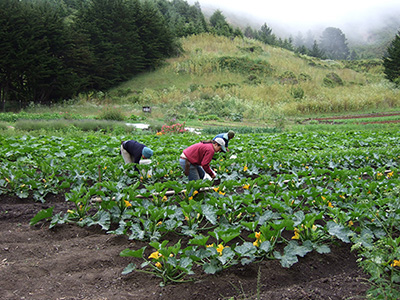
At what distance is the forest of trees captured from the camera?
69.5 feet

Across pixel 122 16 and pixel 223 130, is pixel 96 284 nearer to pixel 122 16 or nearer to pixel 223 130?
pixel 223 130

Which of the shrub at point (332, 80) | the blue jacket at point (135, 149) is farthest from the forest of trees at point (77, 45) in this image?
the blue jacket at point (135, 149)

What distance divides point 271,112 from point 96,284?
1948 cm

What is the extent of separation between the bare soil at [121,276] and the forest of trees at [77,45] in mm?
20435

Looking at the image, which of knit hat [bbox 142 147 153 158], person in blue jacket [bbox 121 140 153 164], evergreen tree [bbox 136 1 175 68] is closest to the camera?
knit hat [bbox 142 147 153 158]

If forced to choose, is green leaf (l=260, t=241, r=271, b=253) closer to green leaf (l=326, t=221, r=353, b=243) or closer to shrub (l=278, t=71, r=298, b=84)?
green leaf (l=326, t=221, r=353, b=243)

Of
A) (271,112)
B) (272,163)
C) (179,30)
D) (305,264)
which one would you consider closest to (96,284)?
(305,264)

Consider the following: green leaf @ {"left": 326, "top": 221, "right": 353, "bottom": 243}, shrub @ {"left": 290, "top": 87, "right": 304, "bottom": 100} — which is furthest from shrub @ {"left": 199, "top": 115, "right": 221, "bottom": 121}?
green leaf @ {"left": 326, "top": 221, "right": 353, "bottom": 243}

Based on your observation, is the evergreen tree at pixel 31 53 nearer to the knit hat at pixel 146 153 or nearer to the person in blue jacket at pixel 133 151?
the person in blue jacket at pixel 133 151

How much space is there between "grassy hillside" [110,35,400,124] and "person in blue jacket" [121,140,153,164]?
1264cm

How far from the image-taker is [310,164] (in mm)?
6688

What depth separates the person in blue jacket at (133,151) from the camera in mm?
5352

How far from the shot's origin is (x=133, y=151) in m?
5.62

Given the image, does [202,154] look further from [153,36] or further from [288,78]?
[153,36]
